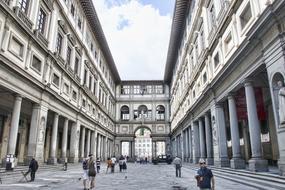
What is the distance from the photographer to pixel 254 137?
1329cm

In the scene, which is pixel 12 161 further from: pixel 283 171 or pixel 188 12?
pixel 188 12

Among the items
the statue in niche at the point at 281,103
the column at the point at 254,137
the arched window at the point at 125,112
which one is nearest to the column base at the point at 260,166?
the column at the point at 254,137

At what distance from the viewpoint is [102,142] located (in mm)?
47250

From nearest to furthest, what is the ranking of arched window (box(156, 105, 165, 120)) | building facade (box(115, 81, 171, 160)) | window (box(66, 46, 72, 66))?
window (box(66, 46, 72, 66))
building facade (box(115, 81, 171, 160))
arched window (box(156, 105, 165, 120))

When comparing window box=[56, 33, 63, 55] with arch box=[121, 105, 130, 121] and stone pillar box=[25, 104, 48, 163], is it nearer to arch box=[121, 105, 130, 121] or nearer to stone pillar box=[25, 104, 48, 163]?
stone pillar box=[25, 104, 48, 163]

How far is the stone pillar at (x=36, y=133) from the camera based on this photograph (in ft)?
63.4

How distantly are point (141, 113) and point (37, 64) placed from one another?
41.5 metres

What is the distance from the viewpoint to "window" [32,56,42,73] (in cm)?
1968

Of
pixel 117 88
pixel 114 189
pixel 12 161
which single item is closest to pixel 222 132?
pixel 114 189

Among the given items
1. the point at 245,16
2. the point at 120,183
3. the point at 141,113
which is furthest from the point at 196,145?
the point at 141,113

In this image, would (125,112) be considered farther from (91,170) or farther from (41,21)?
(91,170)

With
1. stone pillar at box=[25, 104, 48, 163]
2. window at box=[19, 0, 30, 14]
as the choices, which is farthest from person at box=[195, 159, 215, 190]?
window at box=[19, 0, 30, 14]

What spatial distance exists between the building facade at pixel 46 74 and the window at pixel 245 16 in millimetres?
13874

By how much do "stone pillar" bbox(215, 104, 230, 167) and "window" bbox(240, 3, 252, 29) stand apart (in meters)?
6.96
